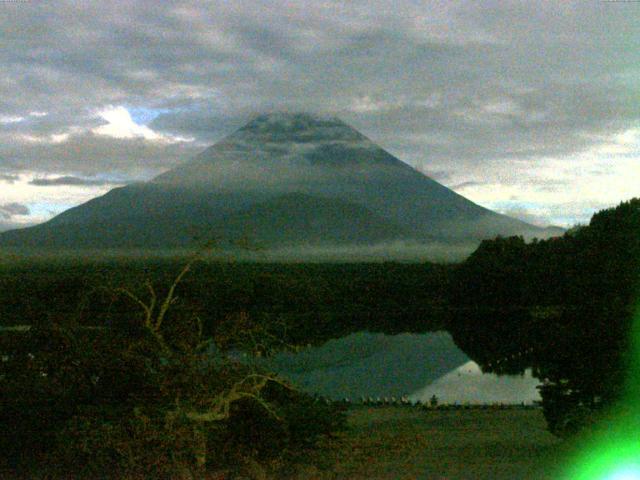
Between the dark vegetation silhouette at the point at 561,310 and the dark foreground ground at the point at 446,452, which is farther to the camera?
the dark vegetation silhouette at the point at 561,310

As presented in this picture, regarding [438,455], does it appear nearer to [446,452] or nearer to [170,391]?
[446,452]

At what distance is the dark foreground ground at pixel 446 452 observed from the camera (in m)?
6.14

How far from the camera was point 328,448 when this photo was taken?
6.27m

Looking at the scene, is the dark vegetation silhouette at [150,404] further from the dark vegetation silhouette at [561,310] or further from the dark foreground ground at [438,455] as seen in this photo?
the dark vegetation silhouette at [561,310]

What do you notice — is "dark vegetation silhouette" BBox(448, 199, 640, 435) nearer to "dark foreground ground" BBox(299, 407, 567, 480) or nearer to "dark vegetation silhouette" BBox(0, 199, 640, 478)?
"dark vegetation silhouette" BBox(0, 199, 640, 478)

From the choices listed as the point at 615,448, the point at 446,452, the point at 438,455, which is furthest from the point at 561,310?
the point at 615,448

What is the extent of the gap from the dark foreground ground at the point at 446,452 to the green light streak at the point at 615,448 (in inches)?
9.3

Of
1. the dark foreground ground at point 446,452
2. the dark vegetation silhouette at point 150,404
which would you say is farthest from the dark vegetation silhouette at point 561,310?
the dark vegetation silhouette at point 150,404

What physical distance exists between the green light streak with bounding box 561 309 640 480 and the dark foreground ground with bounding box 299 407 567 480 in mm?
237

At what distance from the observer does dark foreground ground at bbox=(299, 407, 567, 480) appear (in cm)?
614

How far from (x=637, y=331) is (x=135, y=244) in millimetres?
62234

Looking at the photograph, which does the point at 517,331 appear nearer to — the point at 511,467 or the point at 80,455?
the point at 511,467

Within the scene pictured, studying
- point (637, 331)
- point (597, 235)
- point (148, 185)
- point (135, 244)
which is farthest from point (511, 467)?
point (148, 185)

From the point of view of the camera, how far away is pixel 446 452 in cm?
696
